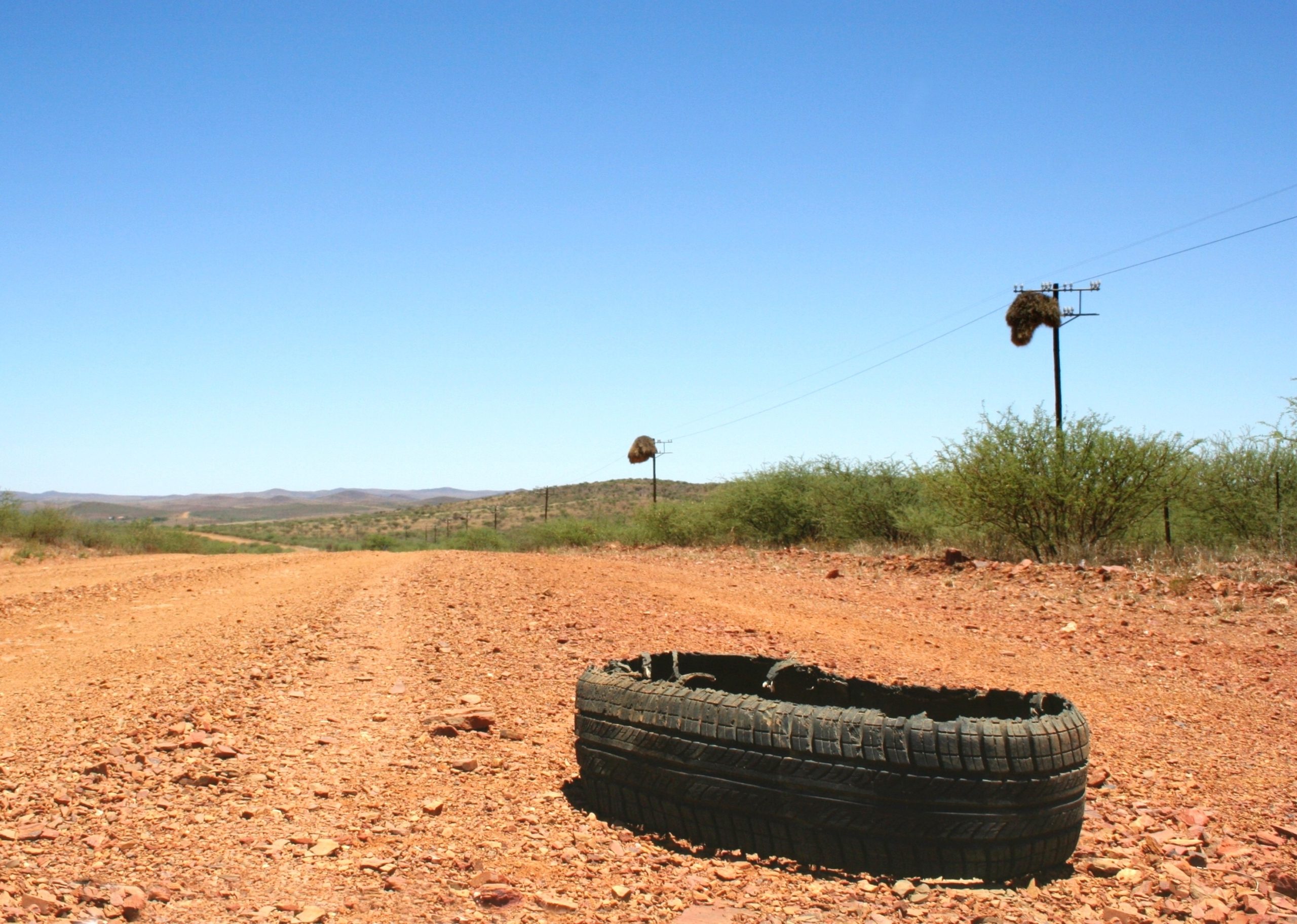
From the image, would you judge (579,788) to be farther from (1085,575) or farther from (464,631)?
(1085,575)

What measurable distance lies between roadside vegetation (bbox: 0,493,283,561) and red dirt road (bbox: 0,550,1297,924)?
17.4 m

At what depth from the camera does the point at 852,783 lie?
13.0ft

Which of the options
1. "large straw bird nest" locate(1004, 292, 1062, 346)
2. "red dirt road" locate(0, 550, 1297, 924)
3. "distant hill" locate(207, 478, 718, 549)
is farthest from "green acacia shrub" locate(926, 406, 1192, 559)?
"distant hill" locate(207, 478, 718, 549)

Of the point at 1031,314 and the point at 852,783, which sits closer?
the point at 852,783

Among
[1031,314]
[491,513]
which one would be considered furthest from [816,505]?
[491,513]

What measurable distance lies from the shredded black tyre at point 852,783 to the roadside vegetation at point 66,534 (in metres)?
24.4

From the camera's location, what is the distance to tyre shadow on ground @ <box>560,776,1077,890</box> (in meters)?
3.89

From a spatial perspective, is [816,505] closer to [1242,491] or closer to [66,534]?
[1242,491]

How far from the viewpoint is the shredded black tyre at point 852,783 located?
12.8 feet

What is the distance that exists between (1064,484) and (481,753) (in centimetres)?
1603

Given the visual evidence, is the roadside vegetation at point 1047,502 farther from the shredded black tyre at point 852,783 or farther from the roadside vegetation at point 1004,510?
the shredded black tyre at point 852,783

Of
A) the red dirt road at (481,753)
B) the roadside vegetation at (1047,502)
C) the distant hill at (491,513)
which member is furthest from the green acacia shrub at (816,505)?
the distant hill at (491,513)

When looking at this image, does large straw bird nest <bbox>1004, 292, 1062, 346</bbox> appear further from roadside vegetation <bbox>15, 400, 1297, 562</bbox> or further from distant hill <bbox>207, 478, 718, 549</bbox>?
distant hill <bbox>207, 478, 718, 549</bbox>

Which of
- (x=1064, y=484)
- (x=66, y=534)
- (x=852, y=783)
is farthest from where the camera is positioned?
(x=66, y=534)
